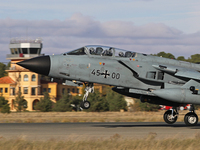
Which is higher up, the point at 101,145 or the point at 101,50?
the point at 101,50

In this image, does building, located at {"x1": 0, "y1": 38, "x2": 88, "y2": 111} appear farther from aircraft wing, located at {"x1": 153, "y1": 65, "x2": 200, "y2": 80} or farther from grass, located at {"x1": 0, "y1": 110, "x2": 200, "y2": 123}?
aircraft wing, located at {"x1": 153, "y1": 65, "x2": 200, "y2": 80}

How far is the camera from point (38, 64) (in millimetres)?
16438

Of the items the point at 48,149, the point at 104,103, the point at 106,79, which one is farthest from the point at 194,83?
the point at 104,103

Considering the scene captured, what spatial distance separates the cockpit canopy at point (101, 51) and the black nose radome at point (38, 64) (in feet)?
4.49

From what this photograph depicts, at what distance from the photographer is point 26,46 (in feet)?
282

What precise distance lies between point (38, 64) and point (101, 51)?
3467 mm

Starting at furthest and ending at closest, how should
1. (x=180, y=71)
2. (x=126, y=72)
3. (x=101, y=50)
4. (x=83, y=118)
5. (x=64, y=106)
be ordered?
(x=64, y=106) < (x=83, y=118) < (x=126, y=72) < (x=101, y=50) < (x=180, y=71)

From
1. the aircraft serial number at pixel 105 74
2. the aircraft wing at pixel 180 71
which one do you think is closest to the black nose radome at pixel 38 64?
the aircraft serial number at pixel 105 74

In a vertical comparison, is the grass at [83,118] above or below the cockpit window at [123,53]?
below

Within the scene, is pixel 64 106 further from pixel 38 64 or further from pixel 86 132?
pixel 86 132

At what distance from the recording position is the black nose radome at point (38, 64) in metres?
16.4

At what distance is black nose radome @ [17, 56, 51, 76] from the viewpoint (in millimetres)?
16391

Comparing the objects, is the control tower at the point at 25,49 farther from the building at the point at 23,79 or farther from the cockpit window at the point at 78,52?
the cockpit window at the point at 78,52

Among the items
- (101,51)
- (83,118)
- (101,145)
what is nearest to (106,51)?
(101,51)
